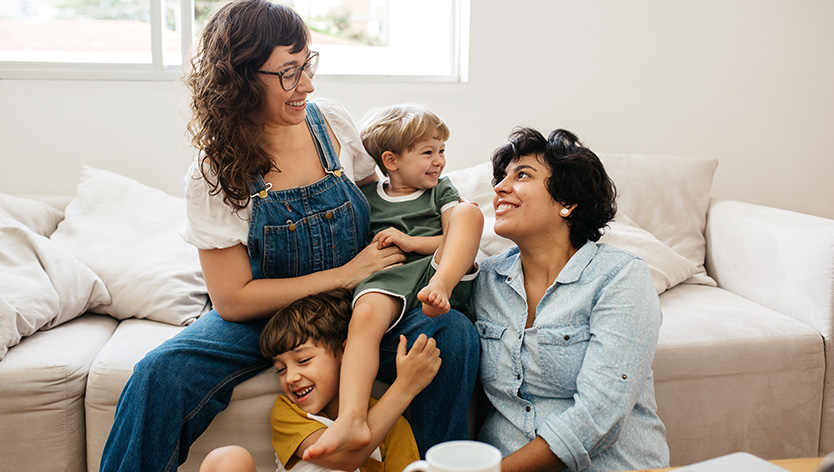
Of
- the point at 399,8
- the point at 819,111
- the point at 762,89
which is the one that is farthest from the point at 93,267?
the point at 819,111

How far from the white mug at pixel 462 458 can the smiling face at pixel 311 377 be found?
607 millimetres

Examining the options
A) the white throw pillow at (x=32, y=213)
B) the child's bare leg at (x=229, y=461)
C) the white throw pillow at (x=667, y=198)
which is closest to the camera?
the child's bare leg at (x=229, y=461)

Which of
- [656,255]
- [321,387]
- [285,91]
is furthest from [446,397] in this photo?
[656,255]

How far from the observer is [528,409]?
1377 mm

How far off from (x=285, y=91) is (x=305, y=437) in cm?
74

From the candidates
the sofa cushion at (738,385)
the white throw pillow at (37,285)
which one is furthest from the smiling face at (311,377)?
the sofa cushion at (738,385)

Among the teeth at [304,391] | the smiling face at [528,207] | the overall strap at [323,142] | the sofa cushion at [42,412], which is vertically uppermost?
the overall strap at [323,142]

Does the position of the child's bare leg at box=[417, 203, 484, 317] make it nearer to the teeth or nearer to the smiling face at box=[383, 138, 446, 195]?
the smiling face at box=[383, 138, 446, 195]

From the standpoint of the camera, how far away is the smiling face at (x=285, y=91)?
1468mm

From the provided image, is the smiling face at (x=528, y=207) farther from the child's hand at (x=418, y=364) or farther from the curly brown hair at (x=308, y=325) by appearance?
the curly brown hair at (x=308, y=325)

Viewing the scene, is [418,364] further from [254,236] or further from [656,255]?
[656,255]

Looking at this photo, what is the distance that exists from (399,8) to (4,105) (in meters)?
1.56

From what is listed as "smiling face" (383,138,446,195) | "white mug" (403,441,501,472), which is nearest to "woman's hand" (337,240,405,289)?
"smiling face" (383,138,446,195)

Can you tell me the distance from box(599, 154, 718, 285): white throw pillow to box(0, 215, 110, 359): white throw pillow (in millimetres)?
1719
